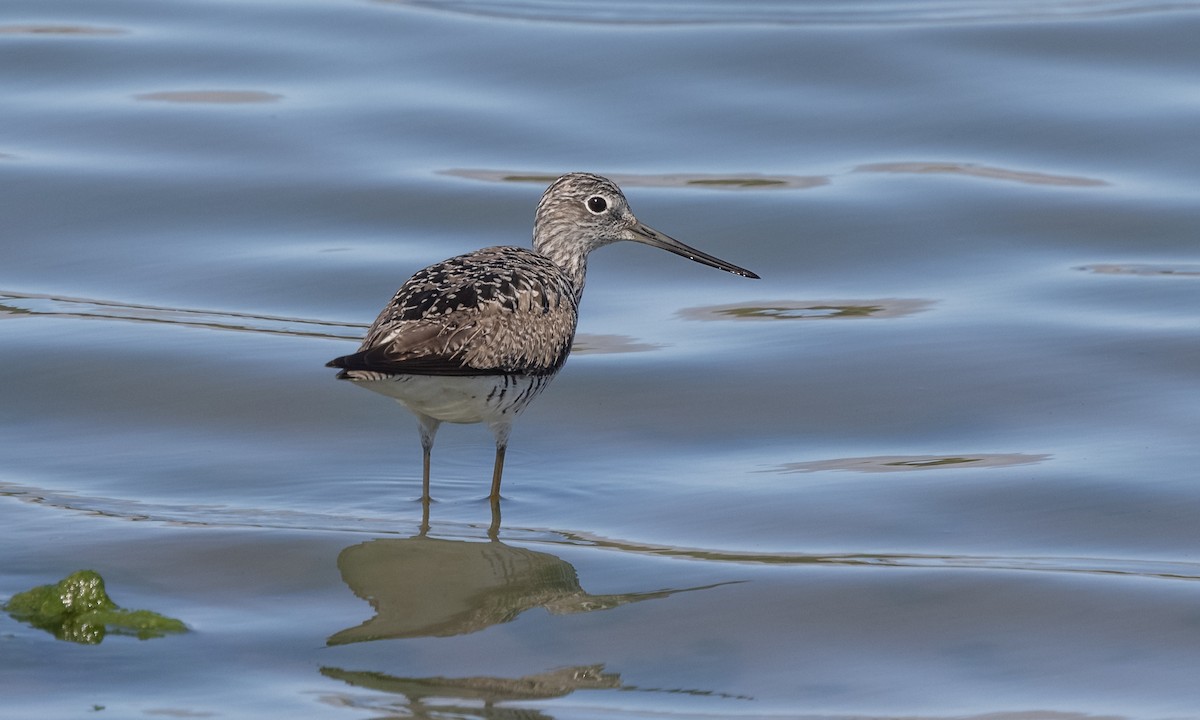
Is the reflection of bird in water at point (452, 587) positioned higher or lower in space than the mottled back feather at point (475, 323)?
lower

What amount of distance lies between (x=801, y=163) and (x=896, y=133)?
0.93 meters

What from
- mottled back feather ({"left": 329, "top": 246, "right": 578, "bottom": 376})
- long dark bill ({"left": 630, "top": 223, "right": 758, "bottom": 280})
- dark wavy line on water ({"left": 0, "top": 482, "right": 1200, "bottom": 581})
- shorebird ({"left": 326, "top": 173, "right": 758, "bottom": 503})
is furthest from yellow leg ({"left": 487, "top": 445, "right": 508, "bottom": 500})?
long dark bill ({"left": 630, "top": 223, "right": 758, "bottom": 280})

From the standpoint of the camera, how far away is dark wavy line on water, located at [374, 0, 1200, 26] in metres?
15.3

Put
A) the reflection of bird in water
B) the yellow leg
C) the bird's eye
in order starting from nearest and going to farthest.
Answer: the reflection of bird in water < the yellow leg < the bird's eye

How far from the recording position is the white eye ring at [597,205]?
30.6ft

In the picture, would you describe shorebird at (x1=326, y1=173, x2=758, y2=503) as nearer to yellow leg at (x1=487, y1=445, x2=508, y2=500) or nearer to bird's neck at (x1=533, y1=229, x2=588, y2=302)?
yellow leg at (x1=487, y1=445, x2=508, y2=500)

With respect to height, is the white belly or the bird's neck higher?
the bird's neck

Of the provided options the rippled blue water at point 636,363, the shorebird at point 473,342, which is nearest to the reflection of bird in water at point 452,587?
the rippled blue water at point 636,363

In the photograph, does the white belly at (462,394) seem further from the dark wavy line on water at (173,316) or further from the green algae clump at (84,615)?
the dark wavy line on water at (173,316)

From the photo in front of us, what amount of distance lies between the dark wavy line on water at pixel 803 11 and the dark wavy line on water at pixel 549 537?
861 cm

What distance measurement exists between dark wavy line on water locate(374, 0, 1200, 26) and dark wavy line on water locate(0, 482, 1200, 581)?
28.3ft

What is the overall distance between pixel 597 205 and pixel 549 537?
2.37 metres

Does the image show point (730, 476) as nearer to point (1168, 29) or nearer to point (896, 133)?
point (896, 133)

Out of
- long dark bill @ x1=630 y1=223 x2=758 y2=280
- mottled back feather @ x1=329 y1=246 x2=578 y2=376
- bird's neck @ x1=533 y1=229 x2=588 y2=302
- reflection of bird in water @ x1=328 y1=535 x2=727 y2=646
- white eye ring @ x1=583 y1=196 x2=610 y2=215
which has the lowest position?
reflection of bird in water @ x1=328 y1=535 x2=727 y2=646
